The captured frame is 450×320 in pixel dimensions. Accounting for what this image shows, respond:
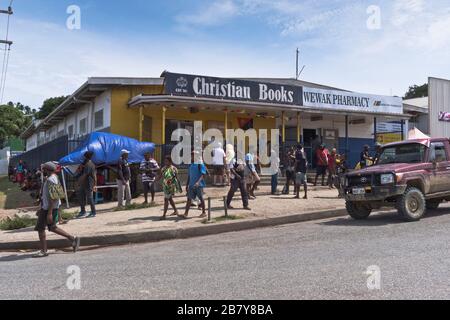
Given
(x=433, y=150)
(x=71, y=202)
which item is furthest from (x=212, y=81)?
(x=433, y=150)

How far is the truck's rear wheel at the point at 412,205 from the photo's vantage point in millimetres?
10102

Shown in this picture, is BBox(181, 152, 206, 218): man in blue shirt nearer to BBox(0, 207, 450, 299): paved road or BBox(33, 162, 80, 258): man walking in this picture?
BBox(0, 207, 450, 299): paved road

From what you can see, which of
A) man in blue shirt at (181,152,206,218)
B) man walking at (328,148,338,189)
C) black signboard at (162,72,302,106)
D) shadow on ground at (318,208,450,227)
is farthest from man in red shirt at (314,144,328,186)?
man in blue shirt at (181,152,206,218)

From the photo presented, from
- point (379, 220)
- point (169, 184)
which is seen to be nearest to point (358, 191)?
point (379, 220)

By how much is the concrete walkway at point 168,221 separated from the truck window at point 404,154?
6.14ft

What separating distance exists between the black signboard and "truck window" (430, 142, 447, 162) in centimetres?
814

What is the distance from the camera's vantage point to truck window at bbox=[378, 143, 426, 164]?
10.9 meters

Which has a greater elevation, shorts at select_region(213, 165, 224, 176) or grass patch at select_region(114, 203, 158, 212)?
shorts at select_region(213, 165, 224, 176)

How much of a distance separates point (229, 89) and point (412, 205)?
9.00m

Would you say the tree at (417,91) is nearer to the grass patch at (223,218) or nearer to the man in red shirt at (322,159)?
the man in red shirt at (322,159)

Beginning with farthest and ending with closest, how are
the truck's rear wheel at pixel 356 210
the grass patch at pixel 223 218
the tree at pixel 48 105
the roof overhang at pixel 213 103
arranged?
the tree at pixel 48 105 → the roof overhang at pixel 213 103 → the truck's rear wheel at pixel 356 210 → the grass patch at pixel 223 218

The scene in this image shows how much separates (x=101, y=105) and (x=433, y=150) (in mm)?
13141

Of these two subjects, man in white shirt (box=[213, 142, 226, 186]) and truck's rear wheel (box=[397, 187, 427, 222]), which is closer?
truck's rear wheel (box=[397, 187, 427, 222])

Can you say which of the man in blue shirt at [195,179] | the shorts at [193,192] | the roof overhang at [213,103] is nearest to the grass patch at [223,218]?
the man in blue shirt at [195,179]
